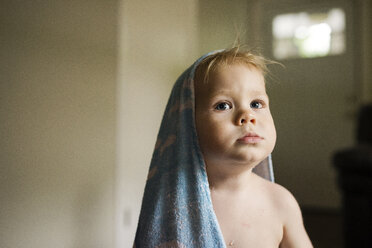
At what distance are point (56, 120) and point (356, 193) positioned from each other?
1091mm

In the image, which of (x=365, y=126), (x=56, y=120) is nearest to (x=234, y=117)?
(x=56, y=120)

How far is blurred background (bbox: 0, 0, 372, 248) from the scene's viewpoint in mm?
472

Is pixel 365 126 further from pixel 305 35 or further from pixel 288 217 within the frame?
pixel 288 217

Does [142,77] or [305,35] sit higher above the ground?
[305,35]

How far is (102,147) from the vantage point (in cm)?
63

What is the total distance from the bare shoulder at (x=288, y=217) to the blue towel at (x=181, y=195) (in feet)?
0.36

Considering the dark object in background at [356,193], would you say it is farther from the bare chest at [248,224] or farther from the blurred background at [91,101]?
the bare chest at [248,224]

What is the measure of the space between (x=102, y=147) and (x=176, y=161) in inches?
8.0

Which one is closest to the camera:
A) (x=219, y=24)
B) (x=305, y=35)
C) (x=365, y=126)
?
(x=219, y=24)

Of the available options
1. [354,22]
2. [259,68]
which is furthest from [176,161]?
[354,22]

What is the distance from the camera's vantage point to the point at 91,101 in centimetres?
60

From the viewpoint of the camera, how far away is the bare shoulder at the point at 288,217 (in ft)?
1.67

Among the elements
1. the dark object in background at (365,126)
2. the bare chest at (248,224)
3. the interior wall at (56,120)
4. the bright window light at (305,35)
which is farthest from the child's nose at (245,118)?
the dark object in background at (365,126)

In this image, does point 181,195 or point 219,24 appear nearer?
point 181,195
